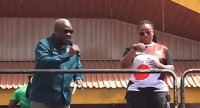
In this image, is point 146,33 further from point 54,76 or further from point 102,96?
point 102,96

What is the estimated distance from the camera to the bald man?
491 cm

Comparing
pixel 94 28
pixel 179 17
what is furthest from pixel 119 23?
pixel 179 17

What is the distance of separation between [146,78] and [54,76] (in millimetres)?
912

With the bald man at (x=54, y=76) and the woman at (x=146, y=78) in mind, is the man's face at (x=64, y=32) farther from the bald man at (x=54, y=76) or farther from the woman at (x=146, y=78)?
the woman at (x=146, y=78)

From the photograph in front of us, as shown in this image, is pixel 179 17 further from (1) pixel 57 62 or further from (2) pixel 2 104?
(1) pixel 57 62

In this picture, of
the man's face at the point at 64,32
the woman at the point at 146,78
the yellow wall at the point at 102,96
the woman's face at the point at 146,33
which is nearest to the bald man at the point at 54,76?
the man's face at the point at 64,32

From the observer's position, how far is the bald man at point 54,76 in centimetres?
491

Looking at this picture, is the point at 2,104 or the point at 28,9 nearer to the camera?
the point at 2,104

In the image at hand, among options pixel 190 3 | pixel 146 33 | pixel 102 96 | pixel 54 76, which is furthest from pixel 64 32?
pixel 190 3

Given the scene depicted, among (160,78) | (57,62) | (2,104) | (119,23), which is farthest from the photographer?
(119,23)

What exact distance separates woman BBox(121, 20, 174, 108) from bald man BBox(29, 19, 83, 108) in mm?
542

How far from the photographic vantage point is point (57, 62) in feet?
16.0

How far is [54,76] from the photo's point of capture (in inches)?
196

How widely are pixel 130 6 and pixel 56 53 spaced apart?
6.77 meters
